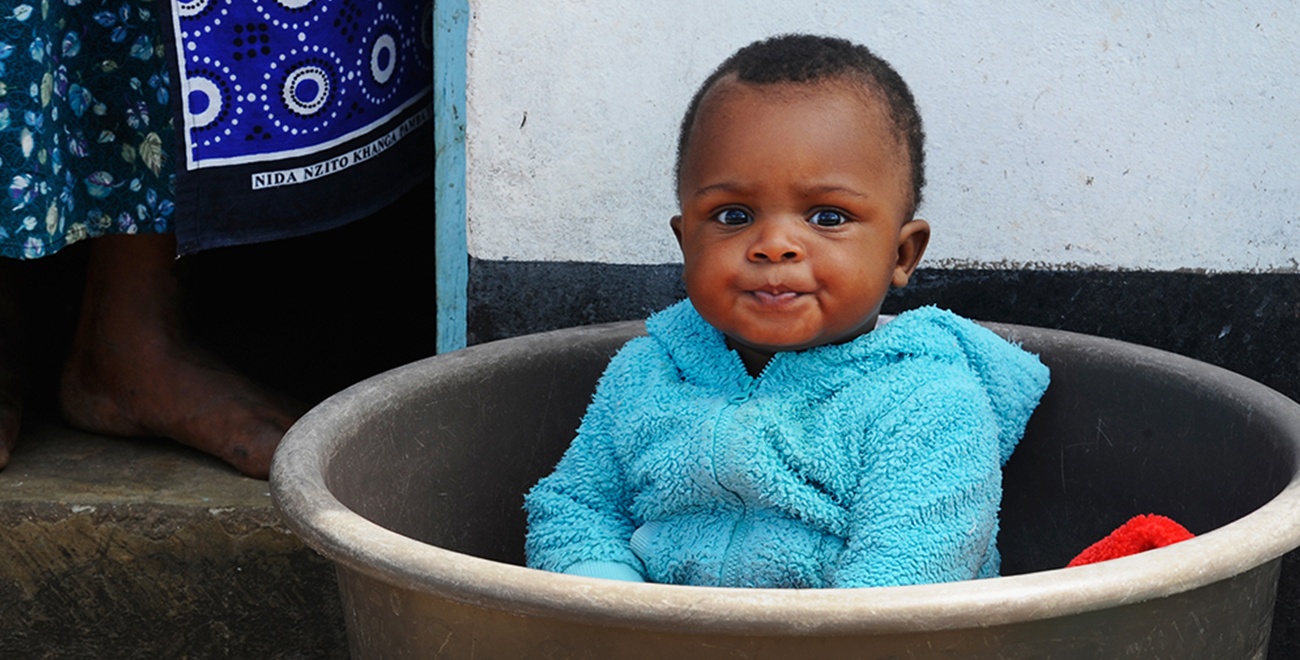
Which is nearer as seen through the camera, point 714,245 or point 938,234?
point 714,245

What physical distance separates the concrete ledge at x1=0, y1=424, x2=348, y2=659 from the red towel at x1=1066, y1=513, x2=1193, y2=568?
90cm

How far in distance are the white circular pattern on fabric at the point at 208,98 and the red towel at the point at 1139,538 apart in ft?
3.54

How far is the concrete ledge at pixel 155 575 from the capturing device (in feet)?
4.46

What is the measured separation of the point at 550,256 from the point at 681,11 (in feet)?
1.15

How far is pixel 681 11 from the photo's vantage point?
1339mm

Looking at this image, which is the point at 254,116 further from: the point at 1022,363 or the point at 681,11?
the point at 1022,363

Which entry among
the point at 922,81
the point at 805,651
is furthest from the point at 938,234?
the point at 805,651

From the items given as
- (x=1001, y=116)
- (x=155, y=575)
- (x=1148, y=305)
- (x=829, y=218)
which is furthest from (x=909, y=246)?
(x=155, y=575)

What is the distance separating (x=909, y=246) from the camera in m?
1.07

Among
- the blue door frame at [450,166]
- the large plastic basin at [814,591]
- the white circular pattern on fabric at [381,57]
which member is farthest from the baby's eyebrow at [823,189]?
the white circular pattern on fabric at [381,57]

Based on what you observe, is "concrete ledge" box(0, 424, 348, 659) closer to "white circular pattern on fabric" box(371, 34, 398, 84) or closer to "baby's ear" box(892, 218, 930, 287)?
"white circular pattern on fabric" box(371, 34, 398, 84)

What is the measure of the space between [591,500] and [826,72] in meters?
0.49

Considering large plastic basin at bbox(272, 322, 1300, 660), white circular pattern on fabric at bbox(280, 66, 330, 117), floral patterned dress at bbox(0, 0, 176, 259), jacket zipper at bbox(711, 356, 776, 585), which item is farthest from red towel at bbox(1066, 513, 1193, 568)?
floral patterned dress at bbox(0, 0, 176, 259)

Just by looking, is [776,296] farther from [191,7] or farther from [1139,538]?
[191,7]
